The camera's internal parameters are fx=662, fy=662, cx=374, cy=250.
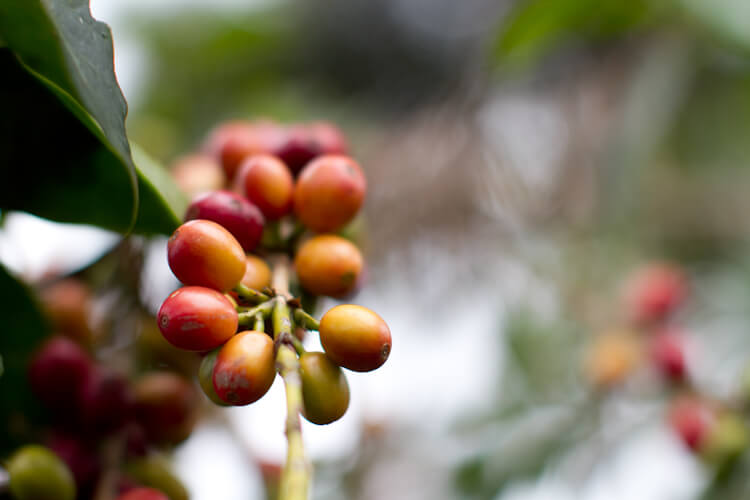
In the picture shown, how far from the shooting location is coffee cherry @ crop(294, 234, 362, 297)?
1.29 feet

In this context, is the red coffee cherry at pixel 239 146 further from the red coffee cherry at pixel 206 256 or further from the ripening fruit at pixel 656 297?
the ripening fruit at pixel 656 297

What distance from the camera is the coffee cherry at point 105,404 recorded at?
1.56ft

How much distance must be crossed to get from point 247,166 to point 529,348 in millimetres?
720

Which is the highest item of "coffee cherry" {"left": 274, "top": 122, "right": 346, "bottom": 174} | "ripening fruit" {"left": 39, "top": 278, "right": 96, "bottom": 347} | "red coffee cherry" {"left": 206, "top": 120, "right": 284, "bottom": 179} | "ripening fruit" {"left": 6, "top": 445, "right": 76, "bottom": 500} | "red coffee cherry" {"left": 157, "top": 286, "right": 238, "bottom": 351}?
"red coffee cherry" {"left": 206, "top": 120, "right": 284, "bottom": 179}

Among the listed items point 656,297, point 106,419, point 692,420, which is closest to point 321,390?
point 106,419

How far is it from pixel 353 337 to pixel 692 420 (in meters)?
0.62

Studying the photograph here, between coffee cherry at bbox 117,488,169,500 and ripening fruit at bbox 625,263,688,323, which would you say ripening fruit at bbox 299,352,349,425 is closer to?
coffee cherry at bbox 117,488,169,500

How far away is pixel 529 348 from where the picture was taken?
104 cm

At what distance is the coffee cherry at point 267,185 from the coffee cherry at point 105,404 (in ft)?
0.58

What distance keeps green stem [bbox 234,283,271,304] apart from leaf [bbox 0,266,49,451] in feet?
0.74

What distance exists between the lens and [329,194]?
41 cm

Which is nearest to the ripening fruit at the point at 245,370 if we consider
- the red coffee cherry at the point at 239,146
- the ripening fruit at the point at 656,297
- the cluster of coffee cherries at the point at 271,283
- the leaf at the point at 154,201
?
the cluster of coffee cherries at the point at 271,283

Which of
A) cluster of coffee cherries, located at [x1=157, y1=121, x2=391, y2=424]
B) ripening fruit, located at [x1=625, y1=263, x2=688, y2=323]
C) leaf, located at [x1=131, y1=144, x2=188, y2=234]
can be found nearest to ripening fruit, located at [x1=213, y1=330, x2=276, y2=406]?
cluster of coffee cherries, located at [x1=157, y1=121, x2=391, y2=424]

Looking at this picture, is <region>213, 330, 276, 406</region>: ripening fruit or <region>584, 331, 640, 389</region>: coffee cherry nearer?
<region>213, 330, 276, 406</region>: ripening fruit
